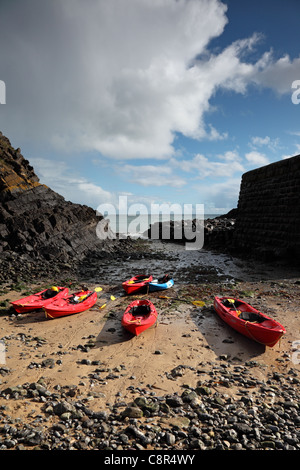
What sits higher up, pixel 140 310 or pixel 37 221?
pixel 37 221

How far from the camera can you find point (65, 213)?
2633 centimetres

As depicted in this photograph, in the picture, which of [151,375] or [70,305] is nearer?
[151,375]

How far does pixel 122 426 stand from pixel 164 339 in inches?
172

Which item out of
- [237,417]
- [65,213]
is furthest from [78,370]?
[65,213]

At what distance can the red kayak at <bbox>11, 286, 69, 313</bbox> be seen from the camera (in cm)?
1114

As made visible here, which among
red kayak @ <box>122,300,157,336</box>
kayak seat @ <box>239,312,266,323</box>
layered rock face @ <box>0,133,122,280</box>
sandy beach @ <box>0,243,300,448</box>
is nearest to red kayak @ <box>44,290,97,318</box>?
sandy beach @ <box>0,243,300,448</box>

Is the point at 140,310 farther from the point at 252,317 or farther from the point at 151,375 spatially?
the point at 252,317

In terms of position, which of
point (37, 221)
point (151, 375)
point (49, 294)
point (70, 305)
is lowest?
point (151, 375)

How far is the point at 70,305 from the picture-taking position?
38.3 feet

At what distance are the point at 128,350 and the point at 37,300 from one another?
6039 millimetres

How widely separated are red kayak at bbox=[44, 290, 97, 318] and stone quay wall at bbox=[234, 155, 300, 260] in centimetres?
1629

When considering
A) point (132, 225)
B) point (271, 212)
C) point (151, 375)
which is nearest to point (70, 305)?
point (151, 375)

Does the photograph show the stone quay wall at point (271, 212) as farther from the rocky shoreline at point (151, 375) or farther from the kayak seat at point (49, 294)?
the kayak seat at point (49, 294)
